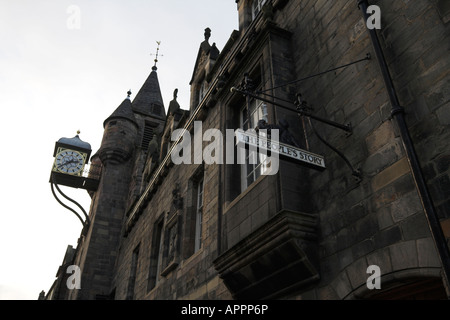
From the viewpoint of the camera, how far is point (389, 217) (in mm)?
4094

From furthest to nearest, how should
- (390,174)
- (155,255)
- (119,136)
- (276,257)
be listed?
(119,136)
(155,255)
(276,257)
(390,174)

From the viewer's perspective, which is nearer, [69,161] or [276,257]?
[276,257]

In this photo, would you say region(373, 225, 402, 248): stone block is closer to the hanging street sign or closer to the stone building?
the stone building

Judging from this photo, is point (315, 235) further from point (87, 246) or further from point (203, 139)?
point (87, 246)

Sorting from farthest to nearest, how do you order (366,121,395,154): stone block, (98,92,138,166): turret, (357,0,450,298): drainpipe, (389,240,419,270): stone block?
(98,92,138,166): turret → (366,121,395,154): stone block → (389,240,419,270): stone block → (357,0,450,298): drainpipe

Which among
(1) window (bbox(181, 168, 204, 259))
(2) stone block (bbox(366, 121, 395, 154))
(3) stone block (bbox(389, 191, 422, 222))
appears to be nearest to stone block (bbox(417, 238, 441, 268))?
(3) stone block (bbox(389, 191, 422, 222))

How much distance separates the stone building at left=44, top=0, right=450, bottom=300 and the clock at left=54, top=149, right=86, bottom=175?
14219 millimetres

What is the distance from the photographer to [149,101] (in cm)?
2775

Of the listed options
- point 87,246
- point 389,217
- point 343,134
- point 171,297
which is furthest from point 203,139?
point 87,246

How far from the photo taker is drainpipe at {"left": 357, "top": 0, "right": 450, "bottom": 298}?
3.23 meters

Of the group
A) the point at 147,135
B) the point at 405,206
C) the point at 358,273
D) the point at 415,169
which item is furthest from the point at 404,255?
the point at 147,135

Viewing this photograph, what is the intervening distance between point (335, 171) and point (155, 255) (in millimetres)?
8447

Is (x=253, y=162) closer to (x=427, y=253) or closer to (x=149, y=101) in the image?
(x=427, y=253)

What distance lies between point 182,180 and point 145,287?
11.5 feet
